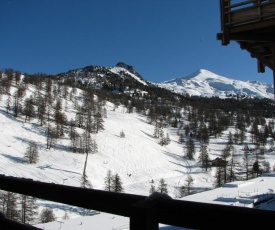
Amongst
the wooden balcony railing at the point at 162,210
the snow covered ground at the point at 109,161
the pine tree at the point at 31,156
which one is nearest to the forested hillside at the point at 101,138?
the pine tree at the point at 31,156

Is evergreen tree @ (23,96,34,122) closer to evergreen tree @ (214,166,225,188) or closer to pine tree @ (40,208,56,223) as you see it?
pine tree @ (40,208,56,223)

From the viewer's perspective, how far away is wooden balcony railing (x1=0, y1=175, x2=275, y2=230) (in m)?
1.41

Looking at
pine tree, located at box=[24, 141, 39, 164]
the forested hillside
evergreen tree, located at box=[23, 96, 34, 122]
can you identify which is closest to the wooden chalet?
the forested hillside

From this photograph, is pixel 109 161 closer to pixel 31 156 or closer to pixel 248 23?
pixel 31 156

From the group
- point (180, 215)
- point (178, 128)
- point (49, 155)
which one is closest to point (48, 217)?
point (49, 155)

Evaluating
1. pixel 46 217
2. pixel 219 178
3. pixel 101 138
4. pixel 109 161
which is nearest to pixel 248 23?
pixel 46 217

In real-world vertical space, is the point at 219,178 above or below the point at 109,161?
below

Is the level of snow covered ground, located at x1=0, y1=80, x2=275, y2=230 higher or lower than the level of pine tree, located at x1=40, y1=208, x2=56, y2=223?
higher

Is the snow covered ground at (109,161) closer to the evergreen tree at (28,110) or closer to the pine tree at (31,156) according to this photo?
the pine tree at (31,156)

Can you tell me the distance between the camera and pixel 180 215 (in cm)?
164

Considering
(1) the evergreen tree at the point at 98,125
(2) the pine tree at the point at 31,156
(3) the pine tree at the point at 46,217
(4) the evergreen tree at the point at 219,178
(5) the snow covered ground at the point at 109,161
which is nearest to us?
(3) the pine tree at the point at 46,217

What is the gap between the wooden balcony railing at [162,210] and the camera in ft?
4.63

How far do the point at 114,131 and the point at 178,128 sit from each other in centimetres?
5074

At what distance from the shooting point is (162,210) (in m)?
1.72
